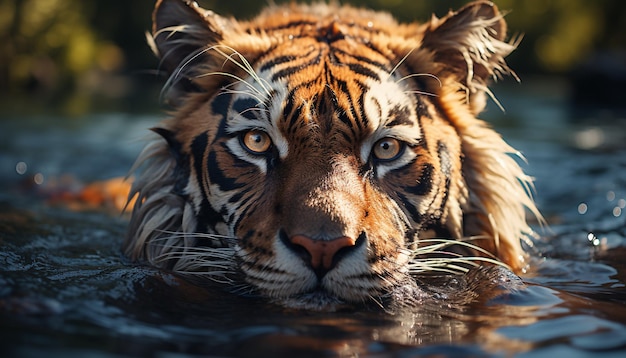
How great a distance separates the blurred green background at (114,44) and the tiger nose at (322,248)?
35.0 ft

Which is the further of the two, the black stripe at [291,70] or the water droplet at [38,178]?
the water droplet at [38,178]

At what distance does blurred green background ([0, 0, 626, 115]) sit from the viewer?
66.0ft

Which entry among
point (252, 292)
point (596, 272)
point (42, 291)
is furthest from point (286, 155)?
point (596, 272)

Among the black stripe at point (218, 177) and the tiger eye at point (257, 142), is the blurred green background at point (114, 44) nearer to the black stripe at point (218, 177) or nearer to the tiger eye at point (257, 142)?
the black stripe at point (218, 177)

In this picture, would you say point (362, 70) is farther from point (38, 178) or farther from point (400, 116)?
point (38, 178)

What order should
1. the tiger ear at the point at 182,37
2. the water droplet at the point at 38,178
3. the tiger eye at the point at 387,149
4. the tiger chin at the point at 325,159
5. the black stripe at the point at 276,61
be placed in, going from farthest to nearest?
the water droplet at the point at 38,178 < the tiger ear at the point at 182,37 < the black stripe at the point at 276,61 < the tiger eye at the point at 387,149 < the tiger chin at the point at 325,159

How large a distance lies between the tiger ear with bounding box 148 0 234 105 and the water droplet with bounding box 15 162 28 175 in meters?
4.55

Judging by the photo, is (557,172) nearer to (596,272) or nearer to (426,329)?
(596,272)

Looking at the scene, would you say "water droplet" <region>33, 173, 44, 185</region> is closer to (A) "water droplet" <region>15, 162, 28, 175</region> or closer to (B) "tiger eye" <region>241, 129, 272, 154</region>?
(A) "water droplet" <region>15, 162, 28, 175</region>

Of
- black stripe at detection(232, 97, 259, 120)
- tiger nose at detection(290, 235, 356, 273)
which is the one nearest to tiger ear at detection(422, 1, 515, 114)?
black stripe at detection(232, 97, 259, 120)

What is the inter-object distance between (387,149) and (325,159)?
1.27 feet

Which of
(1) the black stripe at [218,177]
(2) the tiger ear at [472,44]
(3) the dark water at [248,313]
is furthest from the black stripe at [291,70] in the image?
(3) the dark water at [248,313]

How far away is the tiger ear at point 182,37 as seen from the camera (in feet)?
13.3

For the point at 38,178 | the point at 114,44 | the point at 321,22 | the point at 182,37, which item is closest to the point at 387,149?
the point at 321,22
